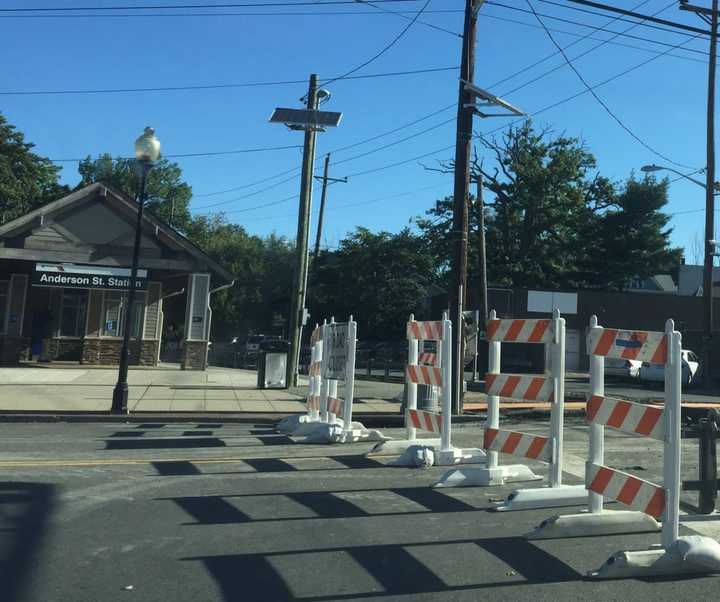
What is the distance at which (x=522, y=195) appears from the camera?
50.8 meters

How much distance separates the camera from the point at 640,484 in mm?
5371

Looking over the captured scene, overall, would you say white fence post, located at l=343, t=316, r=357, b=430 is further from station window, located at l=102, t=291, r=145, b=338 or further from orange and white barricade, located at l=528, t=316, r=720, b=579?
station window, located at l=102, t=291, r=145, b=338

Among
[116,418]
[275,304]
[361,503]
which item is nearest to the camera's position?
[361,503]

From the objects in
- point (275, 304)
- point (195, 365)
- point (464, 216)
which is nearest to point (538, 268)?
point (275, 304)

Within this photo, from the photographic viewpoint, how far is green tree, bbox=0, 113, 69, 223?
40250 millimetres

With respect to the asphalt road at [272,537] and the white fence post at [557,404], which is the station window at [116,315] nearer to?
the asphalt road at [272,537]

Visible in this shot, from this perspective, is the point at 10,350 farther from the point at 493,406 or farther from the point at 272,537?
the point at 272,537

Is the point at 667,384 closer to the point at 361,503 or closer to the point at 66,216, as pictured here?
the point at 361,503

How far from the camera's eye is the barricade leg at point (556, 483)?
6516 mm

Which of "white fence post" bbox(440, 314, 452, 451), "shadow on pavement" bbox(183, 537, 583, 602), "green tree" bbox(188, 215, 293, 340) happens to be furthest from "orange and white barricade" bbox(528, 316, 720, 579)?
"green tree" bbox(188, 215, 293, 340)

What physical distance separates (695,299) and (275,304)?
30860mm

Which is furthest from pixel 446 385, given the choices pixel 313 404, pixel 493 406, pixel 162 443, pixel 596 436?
pixel 162 443

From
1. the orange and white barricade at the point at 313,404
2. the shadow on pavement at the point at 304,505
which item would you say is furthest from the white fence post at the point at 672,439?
the orange and white barricade at the point at 313,404

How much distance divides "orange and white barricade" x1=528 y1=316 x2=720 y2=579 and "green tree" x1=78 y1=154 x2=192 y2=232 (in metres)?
65.6
